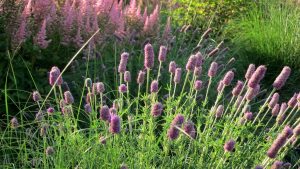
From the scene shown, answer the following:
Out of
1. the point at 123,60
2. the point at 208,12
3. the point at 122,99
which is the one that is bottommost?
the point at 208,12

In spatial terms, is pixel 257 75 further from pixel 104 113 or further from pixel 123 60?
pixel 104 113

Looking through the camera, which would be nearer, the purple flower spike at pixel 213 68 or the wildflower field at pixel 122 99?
the wildflower field at pixel 122 99

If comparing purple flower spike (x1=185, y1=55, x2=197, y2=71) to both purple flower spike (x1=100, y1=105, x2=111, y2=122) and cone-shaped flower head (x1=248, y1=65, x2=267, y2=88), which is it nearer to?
cone-shaped flower head (x1=248, y1=65, x2=267, y2=88)

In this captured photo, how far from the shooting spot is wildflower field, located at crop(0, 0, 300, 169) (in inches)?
98.9

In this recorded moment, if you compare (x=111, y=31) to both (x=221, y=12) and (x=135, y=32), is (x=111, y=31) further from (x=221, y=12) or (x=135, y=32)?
(x=221, y=12)

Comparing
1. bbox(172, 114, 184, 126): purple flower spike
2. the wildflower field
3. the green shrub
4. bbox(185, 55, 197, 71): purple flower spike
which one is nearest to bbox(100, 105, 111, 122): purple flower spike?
the wildflower field

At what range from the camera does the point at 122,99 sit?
280 cm

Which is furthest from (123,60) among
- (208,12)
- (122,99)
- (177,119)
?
(208,12)

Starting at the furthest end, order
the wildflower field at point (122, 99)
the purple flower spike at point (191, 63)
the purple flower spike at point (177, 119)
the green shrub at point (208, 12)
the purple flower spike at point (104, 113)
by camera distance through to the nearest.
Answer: the green shrub at point (208, 12) → the purple flower spike at point (191, 63) → the wildflower field at point (122, 99) → the purple flower spike at point (104, 113) → the purple flower spike at point (177, 119)

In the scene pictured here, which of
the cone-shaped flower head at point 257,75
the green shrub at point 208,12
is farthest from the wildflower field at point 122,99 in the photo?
the green shrub at point 208,12

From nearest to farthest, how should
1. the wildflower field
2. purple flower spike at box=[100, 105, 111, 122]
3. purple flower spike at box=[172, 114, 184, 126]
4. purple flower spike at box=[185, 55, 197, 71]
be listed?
purple flower spike at box=[172, 114, 184, 126]
purple flower spike at box=[100, 105, 111, 122]
the wildflower field
purple flower spike at box=[185, 55, 197, 71]

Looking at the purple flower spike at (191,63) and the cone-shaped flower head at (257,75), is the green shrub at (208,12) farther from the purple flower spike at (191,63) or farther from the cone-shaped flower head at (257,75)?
the cone-shaped flower head at (257,75)

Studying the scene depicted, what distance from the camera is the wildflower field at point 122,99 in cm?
251

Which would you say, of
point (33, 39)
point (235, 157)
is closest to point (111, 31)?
point (33, 39)
